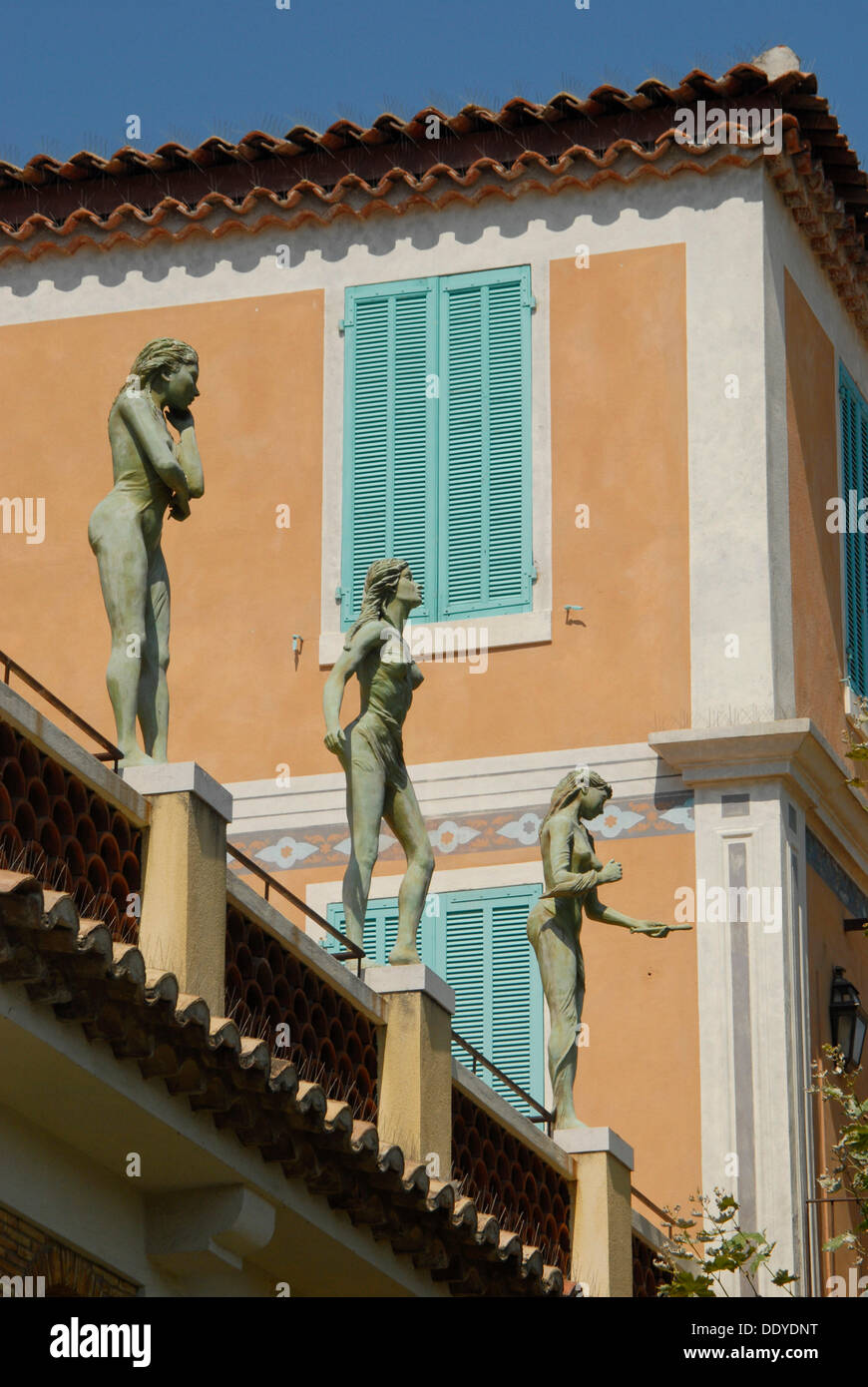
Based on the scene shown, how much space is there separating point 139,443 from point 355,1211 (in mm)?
3248

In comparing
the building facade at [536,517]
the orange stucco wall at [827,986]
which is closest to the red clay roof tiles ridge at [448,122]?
the building facade at [536,517]

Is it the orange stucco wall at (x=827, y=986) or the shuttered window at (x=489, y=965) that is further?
the shuttered window at (x=489, y=965)

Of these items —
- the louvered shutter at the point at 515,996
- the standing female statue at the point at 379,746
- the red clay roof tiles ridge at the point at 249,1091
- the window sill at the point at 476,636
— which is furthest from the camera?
the window sill at the point at 476,636

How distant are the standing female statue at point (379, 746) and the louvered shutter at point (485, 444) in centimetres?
538

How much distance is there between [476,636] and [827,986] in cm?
311

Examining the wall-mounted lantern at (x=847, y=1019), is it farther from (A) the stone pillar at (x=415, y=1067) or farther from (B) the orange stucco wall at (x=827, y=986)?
(A) the stone pillar at (x=415, y=1067)

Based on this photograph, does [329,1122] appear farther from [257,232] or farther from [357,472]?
[257,232]

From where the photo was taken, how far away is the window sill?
2000 cm

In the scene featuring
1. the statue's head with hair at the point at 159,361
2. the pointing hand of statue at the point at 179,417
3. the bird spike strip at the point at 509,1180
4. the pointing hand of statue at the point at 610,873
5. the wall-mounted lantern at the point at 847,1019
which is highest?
the statue's head with hair at the point at 159,361

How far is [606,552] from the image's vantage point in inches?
789

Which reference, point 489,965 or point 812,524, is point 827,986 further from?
point 812,524

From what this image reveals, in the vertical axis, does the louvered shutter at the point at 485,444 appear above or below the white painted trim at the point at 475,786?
above

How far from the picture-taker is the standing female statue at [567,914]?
53.7 feet

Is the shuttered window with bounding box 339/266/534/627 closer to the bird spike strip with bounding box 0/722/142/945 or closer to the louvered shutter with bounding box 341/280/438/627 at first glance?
the louvered shutter with bounding box 341/280/438/627
